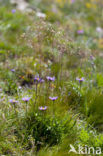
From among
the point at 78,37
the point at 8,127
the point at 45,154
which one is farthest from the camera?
the point at 78,37

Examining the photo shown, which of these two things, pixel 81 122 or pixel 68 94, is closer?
pixel 81 122

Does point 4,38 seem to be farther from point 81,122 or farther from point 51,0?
point 51,0

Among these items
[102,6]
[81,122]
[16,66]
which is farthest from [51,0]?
[81,122]

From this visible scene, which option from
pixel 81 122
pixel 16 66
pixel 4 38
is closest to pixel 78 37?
pixel 4 38

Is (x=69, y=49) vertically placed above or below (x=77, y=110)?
above

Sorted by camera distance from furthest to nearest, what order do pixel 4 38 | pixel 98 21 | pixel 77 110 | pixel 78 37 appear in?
pixel 98 21
pixel 78 37
pixel 4 38
pixel 77 110

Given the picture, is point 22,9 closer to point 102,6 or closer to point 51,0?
point 51,0

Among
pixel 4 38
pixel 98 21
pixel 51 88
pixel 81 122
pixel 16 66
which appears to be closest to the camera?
pixel 81 122

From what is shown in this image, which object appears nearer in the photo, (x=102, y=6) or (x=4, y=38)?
(x=4, y=38)

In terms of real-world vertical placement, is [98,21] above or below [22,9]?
below
